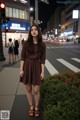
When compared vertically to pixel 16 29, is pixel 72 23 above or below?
above

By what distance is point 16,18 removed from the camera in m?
77.8

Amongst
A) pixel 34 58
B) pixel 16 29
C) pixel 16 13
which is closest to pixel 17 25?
pixel 16 29

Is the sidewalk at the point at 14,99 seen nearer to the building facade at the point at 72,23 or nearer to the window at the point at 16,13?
the window at the point at 16,13

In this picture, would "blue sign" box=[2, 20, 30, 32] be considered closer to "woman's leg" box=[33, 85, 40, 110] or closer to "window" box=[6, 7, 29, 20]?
"window" box=[6, 7, 29, 20]

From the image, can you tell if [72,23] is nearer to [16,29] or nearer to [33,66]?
[16,29]

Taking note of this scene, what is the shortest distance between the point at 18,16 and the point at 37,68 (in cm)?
7446

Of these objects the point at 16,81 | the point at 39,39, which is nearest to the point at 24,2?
the point at 16,81

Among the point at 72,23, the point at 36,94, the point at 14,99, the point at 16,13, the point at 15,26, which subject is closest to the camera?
the point at 36,94

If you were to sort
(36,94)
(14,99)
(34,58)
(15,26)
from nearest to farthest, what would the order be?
(34,58) → (36,94) → (14,99) → (15,26)

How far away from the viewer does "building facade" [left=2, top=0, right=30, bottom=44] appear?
7338 centimetres

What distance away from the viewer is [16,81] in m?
11.6

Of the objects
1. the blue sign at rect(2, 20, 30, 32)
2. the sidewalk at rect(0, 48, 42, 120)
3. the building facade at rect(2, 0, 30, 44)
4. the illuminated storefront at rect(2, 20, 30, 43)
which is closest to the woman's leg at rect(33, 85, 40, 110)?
the sidewalk at rect(0, 48, 42, 120)

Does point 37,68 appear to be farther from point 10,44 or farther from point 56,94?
point 10,44

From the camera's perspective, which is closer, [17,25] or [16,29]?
[16,29]
